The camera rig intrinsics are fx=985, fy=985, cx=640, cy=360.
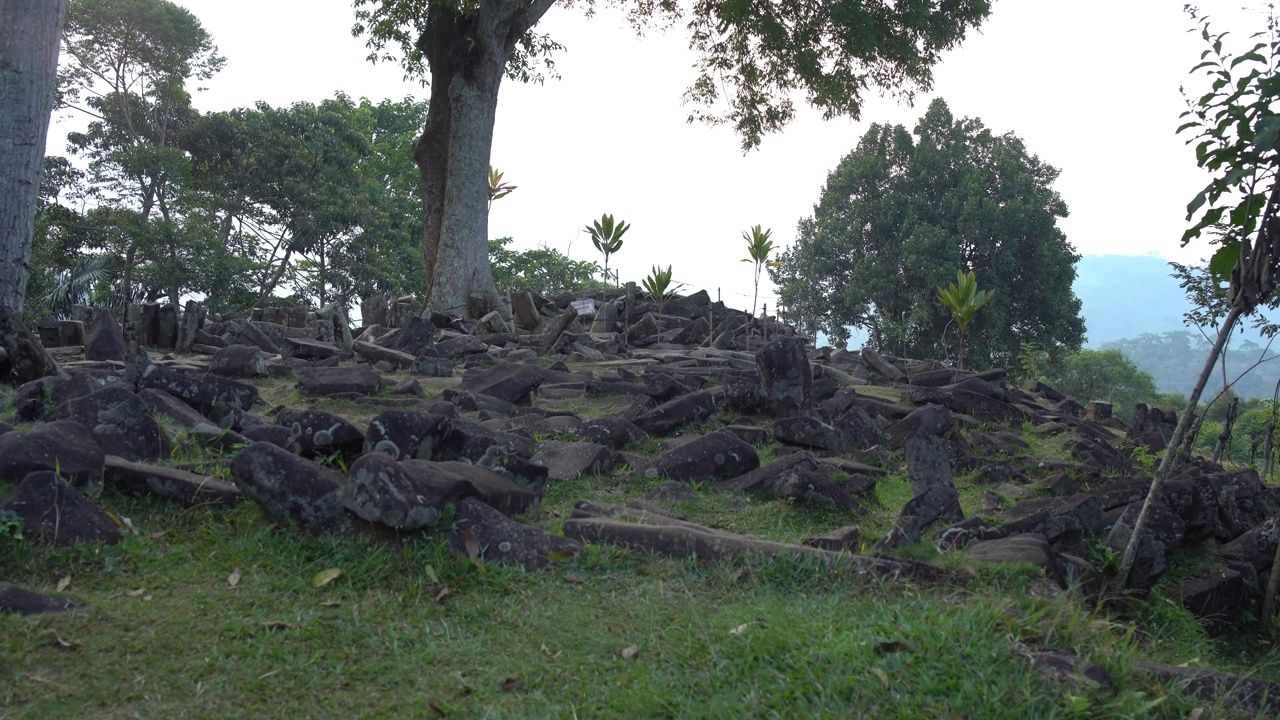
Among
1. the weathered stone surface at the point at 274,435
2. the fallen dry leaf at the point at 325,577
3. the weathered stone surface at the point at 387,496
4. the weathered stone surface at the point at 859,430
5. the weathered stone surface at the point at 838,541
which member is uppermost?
the weathered stone surface at the point at 859,430

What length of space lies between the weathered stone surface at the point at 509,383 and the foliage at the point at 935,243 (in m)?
19.8

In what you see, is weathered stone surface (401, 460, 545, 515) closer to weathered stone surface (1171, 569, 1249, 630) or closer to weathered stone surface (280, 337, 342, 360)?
weathered stone surface (1171, 569, 1249, 630)

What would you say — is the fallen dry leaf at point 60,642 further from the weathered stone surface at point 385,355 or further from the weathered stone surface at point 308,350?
the weathered stone surface at point 308,350

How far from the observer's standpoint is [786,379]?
775cm

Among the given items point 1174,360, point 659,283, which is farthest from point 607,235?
point 1174,360

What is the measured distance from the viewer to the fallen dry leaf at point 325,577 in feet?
11.9

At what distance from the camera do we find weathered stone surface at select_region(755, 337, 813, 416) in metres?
7.75

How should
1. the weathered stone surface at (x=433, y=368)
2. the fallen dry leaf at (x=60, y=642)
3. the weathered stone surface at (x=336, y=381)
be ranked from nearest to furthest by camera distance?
1. the fallen dry leaf at (x=60, y=642)
2. the weathered stone surface at (x=336, y=381)
3. the weathered stone surface at (x=433, y=368)

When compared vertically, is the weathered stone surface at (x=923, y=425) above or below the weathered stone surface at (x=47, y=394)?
above

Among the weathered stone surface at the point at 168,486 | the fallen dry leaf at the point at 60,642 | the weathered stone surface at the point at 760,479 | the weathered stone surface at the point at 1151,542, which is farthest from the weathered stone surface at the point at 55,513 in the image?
the weathered stone surface at the point at 1151,542

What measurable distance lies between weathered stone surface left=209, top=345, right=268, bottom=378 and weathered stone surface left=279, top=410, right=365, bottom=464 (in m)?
4.19

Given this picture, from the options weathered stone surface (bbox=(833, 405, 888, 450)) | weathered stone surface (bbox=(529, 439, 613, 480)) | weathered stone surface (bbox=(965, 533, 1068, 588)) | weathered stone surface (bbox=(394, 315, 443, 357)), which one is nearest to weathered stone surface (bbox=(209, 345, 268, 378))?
weathered stone surface (bbox=(394, 315, 443, 357))

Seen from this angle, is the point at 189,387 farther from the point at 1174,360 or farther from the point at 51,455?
the point at 1174,360

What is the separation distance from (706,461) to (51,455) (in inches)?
129
